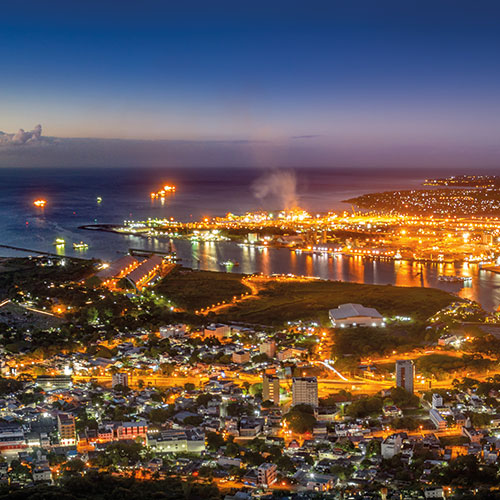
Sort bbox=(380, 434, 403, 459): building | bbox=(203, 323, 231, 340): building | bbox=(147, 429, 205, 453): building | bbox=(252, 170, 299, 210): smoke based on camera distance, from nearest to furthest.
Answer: bbox=(380, 434, 403, 459): building, bbox=(147, 429, 205, 453): building, bbox=(203, 323, 231, 340): building, bbox=(252, 170, 299, 210): smoke

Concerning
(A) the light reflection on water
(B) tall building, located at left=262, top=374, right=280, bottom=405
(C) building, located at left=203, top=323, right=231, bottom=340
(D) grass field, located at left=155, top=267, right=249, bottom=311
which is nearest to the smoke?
(A) the light reflection on water

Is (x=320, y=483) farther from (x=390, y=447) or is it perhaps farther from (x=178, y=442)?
(x=178, y=442)

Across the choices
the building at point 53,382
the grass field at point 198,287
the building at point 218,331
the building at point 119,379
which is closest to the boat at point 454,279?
the grass field at point 198,287

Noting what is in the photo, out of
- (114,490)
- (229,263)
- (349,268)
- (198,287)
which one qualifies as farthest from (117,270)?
(114,490)

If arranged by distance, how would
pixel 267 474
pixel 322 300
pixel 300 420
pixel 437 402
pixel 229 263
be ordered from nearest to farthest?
pixel 267 474, pixel 300 420, pixel 437 402, pixel 322 300, pixel 229 263

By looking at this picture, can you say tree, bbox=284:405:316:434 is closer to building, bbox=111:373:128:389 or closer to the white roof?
building, bbox=111:373:128:389

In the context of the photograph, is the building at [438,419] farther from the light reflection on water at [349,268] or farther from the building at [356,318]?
the light reflection on water at [349,268]
